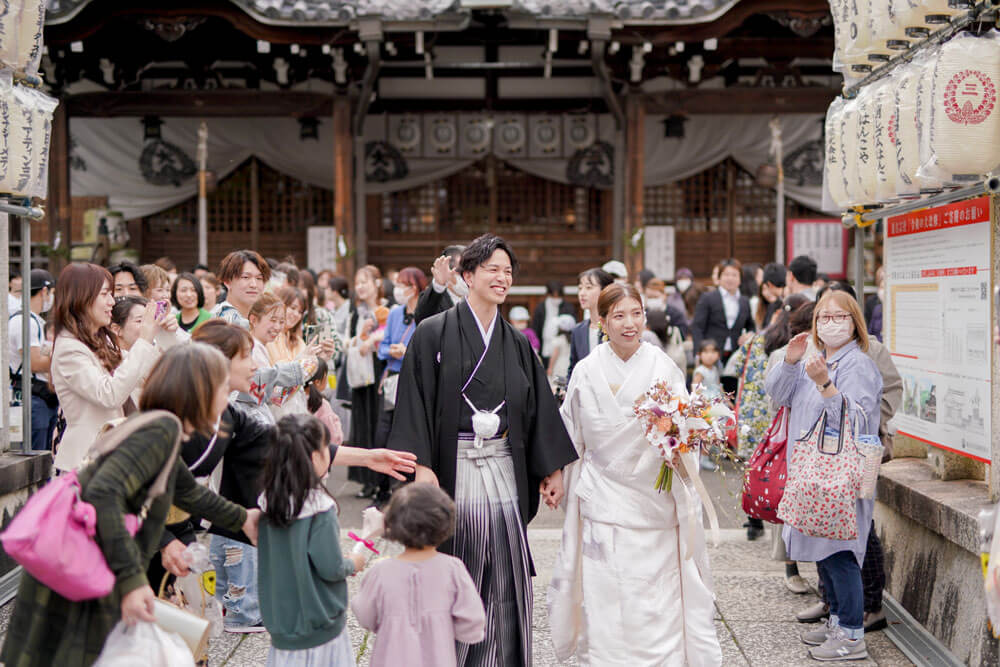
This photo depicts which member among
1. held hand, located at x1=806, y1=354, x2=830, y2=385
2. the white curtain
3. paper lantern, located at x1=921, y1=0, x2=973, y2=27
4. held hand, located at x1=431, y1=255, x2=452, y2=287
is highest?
the white curtain

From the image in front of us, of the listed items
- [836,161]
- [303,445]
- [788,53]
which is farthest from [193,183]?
[303,445]

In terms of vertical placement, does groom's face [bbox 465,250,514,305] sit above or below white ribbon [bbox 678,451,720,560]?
above

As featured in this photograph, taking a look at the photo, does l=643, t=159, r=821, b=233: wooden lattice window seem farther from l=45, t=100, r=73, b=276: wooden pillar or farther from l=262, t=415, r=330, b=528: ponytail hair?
l=262, t=415, r=330, b=528: ponytail hair

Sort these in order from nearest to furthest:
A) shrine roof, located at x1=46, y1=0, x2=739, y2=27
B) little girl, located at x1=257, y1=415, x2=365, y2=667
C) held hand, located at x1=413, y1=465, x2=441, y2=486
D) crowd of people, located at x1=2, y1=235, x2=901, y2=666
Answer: crowd of people, located at x1=2, y1=235, x2=901, y2=666
little girl, located at x1=257, y1=415, x2=365, y2=667
held hand, located at x1=413, y1=465, x2=441, y2=486
shrine roof, located at x1=46, y1=0, x2=739, y2=27

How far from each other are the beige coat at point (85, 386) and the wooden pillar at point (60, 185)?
971 centimetres

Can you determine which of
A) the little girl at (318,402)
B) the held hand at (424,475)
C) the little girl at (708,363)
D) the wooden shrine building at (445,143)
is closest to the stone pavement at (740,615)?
the little girl at (318,402)

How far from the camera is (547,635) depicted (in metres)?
5.07

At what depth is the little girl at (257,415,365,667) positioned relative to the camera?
321 centimetres

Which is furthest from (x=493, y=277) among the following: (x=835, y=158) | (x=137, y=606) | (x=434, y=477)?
(x=835, y=158)

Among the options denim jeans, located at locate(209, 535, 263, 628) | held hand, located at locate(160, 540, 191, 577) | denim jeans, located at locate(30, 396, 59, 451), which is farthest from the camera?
denim jeans, located at locate(30, 396, 59, 451)

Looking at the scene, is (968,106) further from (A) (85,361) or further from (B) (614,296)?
(A) (85,361)


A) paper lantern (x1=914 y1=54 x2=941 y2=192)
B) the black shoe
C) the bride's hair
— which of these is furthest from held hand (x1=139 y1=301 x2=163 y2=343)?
the black shoe

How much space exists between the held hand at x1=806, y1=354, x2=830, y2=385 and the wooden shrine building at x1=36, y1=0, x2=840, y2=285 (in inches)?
334

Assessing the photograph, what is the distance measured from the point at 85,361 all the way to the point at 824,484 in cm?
354
